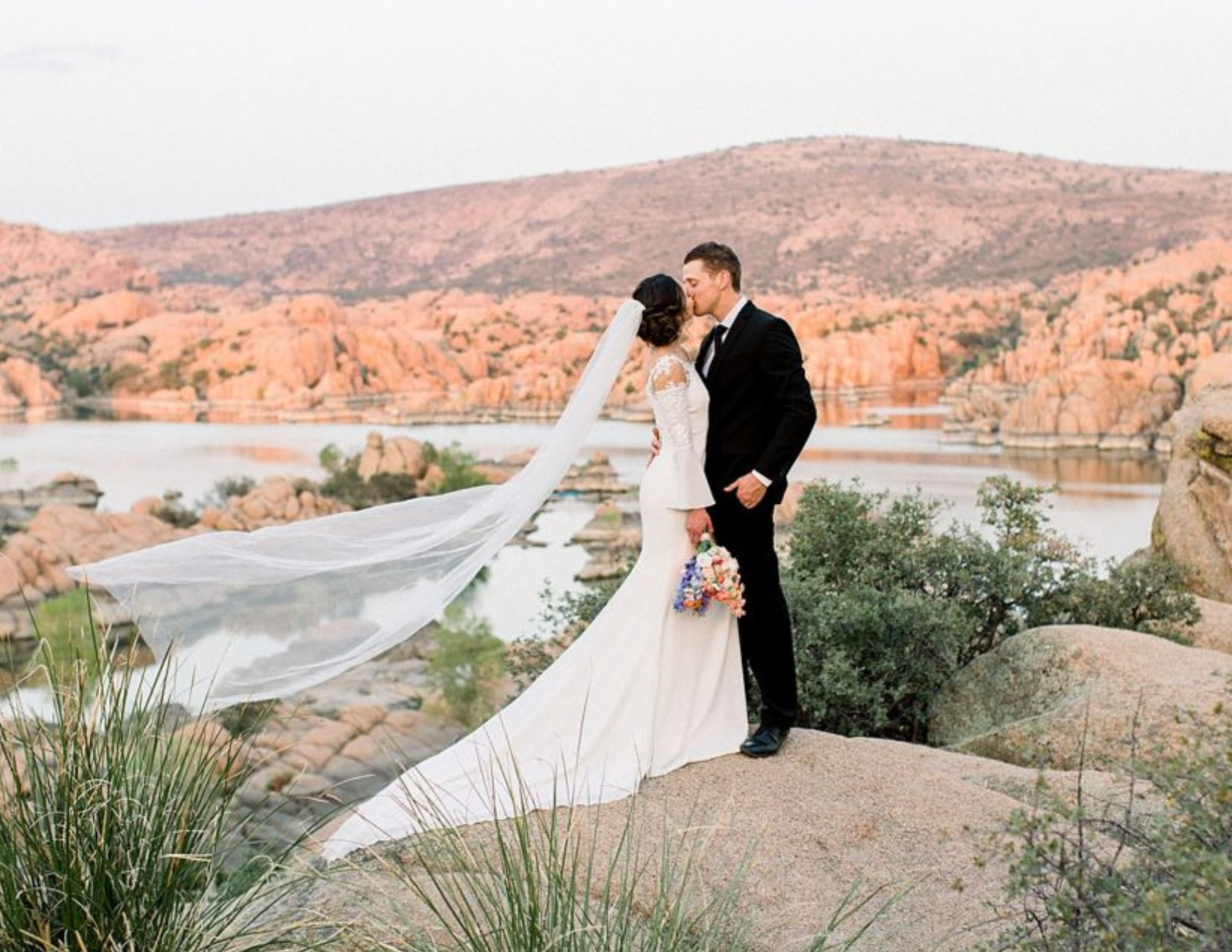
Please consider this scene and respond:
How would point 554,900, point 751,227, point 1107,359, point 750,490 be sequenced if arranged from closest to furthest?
point 554,900
point 750,490
point 1107,359
point 751,227

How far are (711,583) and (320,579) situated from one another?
5.08ft

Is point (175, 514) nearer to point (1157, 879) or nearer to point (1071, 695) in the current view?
point (1071, 695)

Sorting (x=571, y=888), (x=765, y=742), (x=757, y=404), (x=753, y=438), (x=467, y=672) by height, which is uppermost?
(x=757, y=404)

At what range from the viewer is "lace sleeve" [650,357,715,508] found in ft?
14.6

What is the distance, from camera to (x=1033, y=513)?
8.52 meters

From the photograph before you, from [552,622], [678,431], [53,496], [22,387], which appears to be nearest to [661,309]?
[678,431]

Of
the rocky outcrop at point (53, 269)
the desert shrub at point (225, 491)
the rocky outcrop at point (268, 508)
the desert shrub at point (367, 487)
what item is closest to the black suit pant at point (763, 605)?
the rocky outcrop at point (268, 508)

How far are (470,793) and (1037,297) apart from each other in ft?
184

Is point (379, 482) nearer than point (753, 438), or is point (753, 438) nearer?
point (753, 438)

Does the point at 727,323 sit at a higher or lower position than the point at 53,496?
higher

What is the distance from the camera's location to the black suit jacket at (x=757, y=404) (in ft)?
14.8

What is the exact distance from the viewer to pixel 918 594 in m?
6.85

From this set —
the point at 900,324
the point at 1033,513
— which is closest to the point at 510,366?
the point at 900,324

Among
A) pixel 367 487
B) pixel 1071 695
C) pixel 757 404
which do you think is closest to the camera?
pixel 757 404
